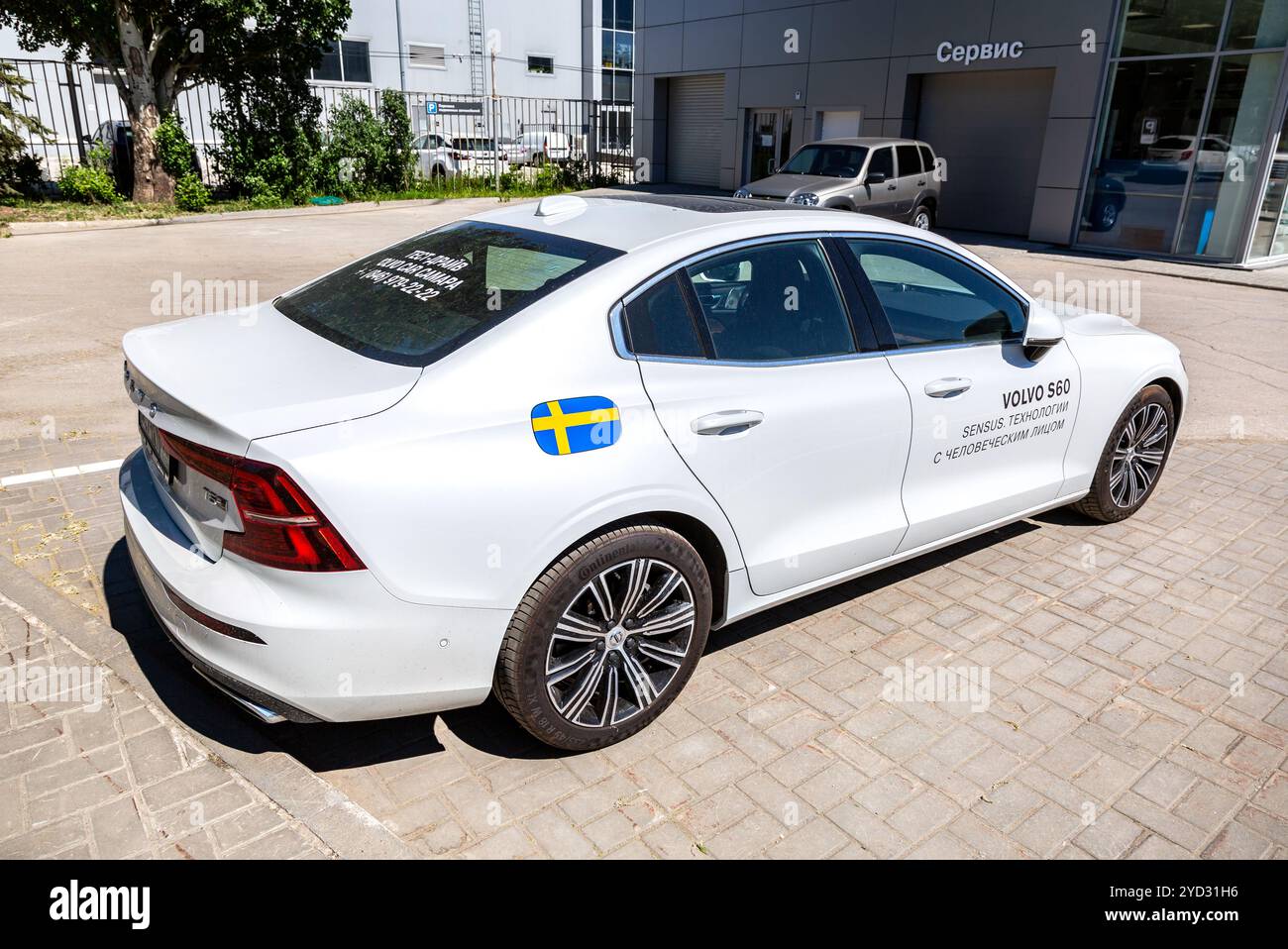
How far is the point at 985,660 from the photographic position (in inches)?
150

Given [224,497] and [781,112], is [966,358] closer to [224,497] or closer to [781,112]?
[224,497]

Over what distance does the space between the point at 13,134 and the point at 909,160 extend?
17.4 meters

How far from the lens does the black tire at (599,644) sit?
2.80 meters

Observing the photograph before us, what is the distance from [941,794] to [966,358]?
1.90 m

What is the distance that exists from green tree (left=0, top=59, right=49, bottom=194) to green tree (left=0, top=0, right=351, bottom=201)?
0.99m

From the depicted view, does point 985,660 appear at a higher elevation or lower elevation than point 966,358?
lower

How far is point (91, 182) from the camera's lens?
17938 mm

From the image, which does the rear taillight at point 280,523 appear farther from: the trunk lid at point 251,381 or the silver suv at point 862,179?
the silver suv at point 862,179

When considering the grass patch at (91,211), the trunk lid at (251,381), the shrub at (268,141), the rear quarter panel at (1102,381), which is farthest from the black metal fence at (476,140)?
the rear quarter panel at (1102,381)

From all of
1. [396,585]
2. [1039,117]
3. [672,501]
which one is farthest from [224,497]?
[1039,117]

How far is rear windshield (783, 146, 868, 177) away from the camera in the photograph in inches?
620

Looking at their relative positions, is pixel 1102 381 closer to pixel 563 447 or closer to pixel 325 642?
pixel 563 447

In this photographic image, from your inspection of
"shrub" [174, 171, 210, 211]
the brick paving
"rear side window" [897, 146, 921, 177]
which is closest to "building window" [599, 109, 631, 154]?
"shrub" [174, 171, 210, 211]
